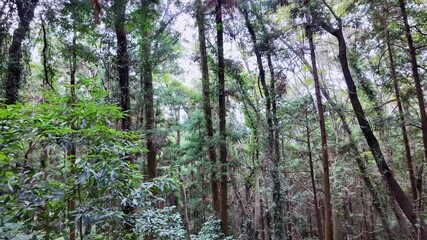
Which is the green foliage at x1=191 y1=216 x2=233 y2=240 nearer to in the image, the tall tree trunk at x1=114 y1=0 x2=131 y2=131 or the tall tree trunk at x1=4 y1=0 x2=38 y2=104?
the tall tree trunk at x1=114 y1=0 x2=131 y2=131

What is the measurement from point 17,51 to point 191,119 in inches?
198

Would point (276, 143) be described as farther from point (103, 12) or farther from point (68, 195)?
point (68, 195)

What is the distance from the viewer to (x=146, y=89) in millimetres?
6898

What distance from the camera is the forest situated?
2084mm

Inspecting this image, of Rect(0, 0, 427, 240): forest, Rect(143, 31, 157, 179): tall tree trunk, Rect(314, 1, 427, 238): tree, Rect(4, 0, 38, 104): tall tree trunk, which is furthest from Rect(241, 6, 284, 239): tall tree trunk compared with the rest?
Rect(4, 0, 38, 104): tall tree trunk

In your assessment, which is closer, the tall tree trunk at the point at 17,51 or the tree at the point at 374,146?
the tall tree trunk at the point at 17,51

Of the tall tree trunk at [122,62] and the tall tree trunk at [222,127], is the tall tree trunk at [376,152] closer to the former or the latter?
the tall tree trunk at [222,127]

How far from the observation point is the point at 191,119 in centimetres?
894

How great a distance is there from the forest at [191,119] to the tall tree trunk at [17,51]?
0.06ft

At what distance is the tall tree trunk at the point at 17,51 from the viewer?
445 cm

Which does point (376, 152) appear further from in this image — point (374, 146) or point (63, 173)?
point (63, 173)

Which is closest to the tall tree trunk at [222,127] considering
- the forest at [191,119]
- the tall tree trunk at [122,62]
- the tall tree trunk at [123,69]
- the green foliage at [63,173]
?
the forest at [191,119]

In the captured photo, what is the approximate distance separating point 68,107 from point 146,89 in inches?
189

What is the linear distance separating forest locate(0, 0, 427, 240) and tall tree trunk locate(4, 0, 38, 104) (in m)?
0.02
